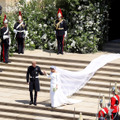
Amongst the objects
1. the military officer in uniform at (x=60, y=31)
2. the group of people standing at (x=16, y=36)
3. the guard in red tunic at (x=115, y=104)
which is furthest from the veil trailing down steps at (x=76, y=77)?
the group of people standing at (x=16, y=36)

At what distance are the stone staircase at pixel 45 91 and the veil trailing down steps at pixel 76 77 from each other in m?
0.18

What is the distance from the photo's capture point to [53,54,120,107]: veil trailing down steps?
1926 cm

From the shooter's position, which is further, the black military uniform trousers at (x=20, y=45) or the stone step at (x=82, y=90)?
the black military uniform trousers at (x=20, y=45)

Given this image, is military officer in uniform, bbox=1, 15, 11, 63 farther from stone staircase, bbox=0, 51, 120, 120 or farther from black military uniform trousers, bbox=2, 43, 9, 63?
stone staircase, bbox=0, 51, 120, 120

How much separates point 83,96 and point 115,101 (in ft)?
11.0

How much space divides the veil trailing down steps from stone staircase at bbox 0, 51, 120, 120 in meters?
0.18

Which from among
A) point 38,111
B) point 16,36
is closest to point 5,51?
point 16,36

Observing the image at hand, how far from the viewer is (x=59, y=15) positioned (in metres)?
22.8

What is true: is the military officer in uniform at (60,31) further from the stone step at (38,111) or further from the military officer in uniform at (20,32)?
the stone step at (38,111)

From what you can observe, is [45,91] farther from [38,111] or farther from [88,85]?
[38,111]

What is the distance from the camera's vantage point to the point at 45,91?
66.5 ft

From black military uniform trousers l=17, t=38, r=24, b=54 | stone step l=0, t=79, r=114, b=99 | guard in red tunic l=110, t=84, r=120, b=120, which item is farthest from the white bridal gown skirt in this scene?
black military uniform trousers l=17, t=38, r=24, b=54

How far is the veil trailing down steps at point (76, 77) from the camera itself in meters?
19.3

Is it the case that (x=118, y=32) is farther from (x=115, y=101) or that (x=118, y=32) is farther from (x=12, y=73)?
(x=115, y=101)
